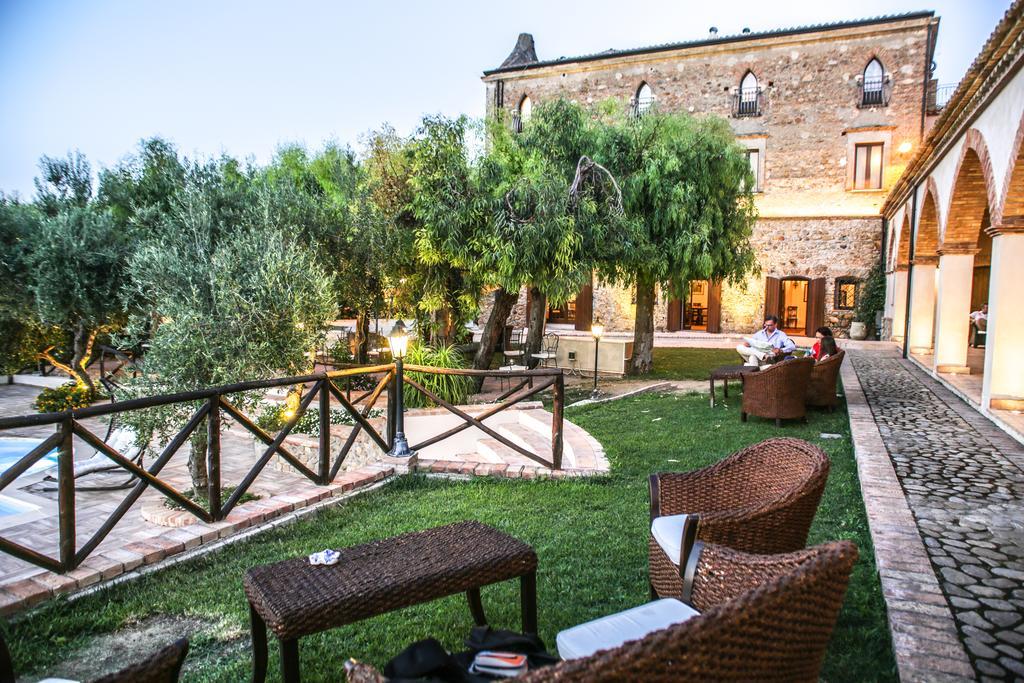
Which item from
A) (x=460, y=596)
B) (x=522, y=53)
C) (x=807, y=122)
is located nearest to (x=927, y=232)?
(x=807, y=122)

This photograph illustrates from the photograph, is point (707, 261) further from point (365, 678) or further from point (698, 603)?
point (365, 678)

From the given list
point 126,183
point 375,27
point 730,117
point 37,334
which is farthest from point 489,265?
point 375,27

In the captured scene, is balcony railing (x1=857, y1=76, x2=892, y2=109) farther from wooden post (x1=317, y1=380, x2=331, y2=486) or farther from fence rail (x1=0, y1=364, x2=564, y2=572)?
wooden post (x1=317, y1=380, x2=331, y2=486)

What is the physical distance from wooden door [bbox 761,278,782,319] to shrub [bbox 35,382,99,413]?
59.6ft

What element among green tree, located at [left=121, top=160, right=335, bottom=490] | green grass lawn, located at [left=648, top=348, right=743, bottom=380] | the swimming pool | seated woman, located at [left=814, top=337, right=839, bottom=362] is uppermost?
green tree, located at [left=121, top=160, right=335, bottom=490]

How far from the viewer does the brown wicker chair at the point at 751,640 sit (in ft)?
3.85

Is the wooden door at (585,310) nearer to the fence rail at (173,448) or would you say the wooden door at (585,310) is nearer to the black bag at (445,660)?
the fence rail at (173,448)

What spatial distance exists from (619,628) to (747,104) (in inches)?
863

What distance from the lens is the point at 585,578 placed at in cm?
323

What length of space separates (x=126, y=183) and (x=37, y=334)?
9.34 ft

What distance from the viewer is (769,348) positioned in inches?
347

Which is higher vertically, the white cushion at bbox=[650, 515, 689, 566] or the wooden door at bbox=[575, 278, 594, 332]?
the wooden door at bbox=[575, 278, 594, 332]

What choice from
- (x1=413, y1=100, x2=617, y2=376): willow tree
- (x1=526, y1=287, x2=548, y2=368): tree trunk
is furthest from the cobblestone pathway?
(x1=526, y1=287, x2=548, y2=368): tree trunk

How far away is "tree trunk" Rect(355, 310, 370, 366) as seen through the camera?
9.60 metres
